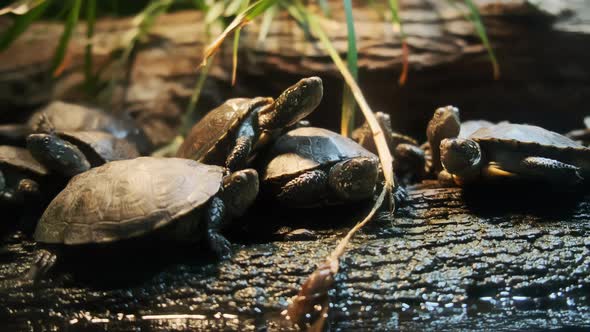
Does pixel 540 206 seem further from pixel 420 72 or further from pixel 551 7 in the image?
pixel 551 7

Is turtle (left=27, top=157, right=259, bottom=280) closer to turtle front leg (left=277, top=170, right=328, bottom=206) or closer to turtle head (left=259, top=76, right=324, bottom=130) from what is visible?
turtle front leg (left=277, top=170, right=328, bottom=206)

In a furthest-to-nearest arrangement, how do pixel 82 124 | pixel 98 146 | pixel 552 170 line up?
pixel 82 124
pixel 98 146
pixel 552 170

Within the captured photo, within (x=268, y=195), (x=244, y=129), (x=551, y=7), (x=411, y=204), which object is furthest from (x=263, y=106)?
(x=551, y=7)

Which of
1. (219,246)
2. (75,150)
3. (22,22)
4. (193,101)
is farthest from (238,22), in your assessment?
(22,22)

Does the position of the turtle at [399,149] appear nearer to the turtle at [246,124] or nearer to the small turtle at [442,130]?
the small turtle at [442,130]

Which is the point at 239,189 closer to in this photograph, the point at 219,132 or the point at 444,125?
the point at 219,132
